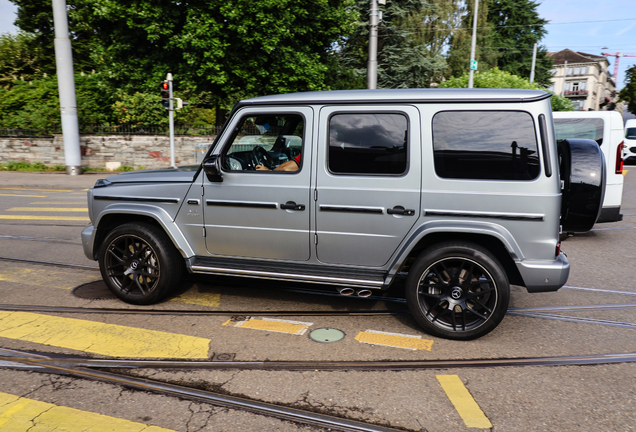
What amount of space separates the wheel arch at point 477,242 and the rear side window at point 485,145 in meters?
0.42

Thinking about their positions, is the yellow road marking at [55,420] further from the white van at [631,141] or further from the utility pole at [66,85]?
the white van at [631,141]

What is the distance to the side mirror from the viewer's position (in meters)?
4.25

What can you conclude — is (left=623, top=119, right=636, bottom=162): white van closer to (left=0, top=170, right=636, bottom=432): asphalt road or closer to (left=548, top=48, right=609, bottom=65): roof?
(left=0, top=170, right=636, bottom=432): asphalt road

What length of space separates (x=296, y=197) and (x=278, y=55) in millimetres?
16622

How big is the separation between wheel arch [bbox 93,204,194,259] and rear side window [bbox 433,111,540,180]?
8.02 feet

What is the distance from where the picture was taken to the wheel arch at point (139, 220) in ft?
14.8

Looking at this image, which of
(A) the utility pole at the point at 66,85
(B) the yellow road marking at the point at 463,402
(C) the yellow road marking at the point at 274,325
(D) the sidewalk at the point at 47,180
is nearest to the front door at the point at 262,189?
(C) the yellow road marking at the point at 274,325

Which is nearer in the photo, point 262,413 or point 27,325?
point 262,413

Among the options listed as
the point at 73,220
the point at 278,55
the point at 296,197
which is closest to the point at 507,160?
the point at 296,197

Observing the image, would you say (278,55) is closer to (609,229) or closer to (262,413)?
(609,229)

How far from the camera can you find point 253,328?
166 inches

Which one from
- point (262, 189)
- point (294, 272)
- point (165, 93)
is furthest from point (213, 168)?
point (165, 93)

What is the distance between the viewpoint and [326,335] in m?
4.08

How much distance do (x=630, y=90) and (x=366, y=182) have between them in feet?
258
